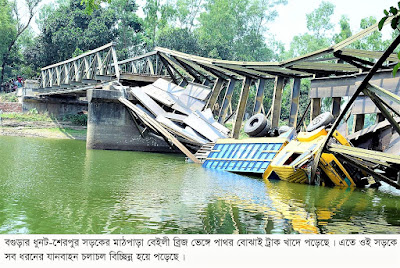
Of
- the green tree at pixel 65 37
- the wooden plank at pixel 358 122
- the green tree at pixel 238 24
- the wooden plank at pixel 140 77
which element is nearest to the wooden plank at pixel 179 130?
the wooden plank at pixel 140 77

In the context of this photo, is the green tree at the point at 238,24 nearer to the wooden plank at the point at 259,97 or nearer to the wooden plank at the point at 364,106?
the wooden plank at the point at 259,97

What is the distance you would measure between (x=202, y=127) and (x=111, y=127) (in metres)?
5.96

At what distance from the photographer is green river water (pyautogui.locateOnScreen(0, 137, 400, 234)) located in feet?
35.6

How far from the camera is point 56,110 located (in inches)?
1816

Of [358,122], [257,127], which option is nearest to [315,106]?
[257,127]

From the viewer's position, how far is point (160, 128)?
2875 cm

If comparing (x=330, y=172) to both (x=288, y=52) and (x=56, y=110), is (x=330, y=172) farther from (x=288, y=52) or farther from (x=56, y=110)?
(x=288, y=52)

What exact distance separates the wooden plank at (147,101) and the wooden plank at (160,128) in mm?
733

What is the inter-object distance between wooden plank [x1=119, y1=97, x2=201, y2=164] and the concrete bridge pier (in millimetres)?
898

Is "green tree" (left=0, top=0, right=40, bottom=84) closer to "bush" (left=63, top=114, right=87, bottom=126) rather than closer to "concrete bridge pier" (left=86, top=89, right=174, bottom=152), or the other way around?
"bush" (left=63, top=114, right=87, bottom=126)

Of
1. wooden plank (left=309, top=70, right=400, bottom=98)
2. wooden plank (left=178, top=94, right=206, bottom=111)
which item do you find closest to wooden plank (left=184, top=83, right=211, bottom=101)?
wooden plank (left=178, top=94, right=206, bottom=111)

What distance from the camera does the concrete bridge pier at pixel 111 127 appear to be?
103 feet
